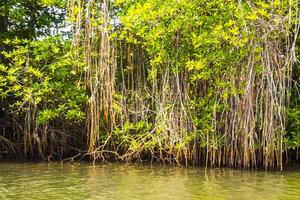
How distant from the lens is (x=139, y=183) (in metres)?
6.82

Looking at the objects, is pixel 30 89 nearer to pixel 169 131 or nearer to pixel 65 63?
pixel 65 63

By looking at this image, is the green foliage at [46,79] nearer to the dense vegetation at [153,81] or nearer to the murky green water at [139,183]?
the dense vegetation at [153,81]

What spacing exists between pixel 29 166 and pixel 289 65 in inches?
177

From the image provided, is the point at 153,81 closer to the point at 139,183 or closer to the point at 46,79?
the point at 46,79

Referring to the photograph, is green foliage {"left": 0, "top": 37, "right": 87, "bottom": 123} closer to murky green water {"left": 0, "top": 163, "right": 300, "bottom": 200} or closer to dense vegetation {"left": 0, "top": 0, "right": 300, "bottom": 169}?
dense vegetation {"left": 0, "top": 0, "right": 300, "bottom": 169}

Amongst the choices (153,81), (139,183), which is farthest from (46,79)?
(139,183)

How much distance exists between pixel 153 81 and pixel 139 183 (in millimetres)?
2217

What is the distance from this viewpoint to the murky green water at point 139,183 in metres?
5.98

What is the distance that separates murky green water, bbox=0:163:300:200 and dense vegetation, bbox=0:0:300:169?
0.50 m

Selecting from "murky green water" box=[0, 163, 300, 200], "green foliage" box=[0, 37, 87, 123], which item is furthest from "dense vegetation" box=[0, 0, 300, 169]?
"murky green water" box=[0, 163, 300, 200]

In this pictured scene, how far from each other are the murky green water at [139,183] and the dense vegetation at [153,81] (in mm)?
497

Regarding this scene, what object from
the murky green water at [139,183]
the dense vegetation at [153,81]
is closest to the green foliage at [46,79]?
the dense vegetation at [153,81]

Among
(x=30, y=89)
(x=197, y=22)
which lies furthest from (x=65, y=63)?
(x=197, y=22)

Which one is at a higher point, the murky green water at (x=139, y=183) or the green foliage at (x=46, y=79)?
the green foliage at (x=46, y=79)
